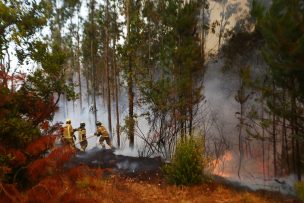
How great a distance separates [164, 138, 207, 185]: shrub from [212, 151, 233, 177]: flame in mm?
4755

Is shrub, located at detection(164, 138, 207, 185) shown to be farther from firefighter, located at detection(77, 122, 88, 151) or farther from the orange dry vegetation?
firefighter, located at detection(77, 122, 88, 151)

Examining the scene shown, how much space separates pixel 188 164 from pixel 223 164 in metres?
5.58

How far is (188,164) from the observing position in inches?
372

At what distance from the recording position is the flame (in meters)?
14.4

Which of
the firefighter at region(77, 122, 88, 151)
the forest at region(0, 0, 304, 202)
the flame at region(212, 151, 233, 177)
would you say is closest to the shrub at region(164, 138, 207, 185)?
the forest at region(0, 0, 304, 202)

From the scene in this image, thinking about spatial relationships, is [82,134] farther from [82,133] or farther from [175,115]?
[175,115]

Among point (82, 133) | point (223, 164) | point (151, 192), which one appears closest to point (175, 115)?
point (223, 164)

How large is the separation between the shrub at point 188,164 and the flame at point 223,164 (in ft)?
15.6

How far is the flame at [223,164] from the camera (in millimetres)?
14406

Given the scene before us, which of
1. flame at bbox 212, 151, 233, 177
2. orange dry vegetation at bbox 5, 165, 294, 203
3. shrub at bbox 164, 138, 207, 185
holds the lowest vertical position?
flame at bbox 212, 151, 233, 177

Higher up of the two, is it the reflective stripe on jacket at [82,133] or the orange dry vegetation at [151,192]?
the reflective stripe on jacket at [82,133]

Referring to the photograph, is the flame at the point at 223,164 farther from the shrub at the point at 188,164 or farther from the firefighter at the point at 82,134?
the firefighter at the point at 82,134

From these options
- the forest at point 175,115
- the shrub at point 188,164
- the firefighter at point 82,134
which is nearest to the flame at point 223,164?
the forest at point 175,115

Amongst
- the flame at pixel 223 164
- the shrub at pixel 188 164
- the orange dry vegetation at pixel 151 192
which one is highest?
the shrub at pixel 188 164
